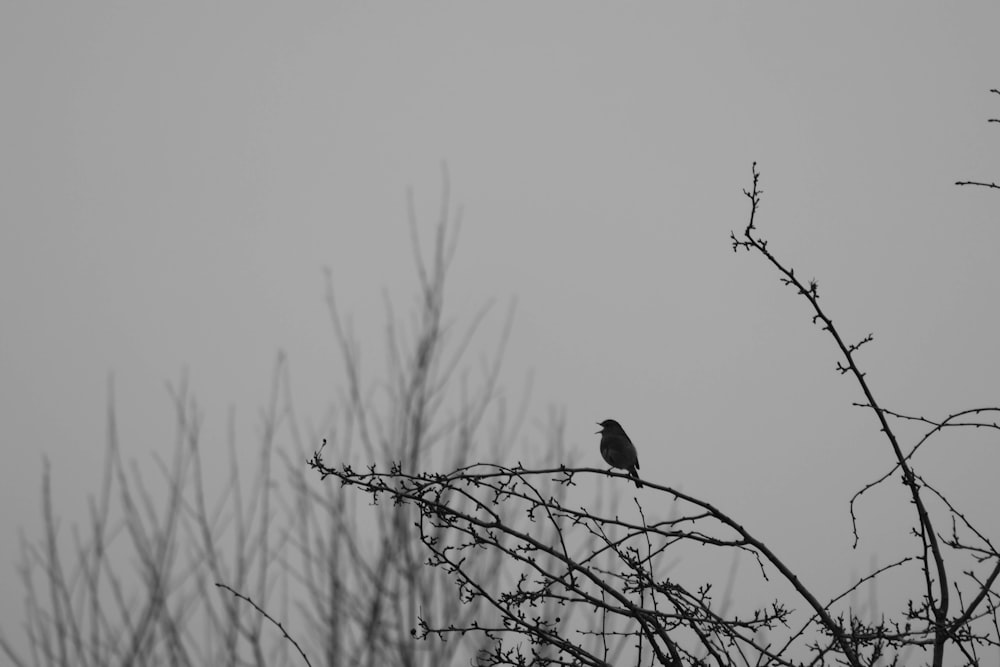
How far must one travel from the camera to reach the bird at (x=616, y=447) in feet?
19.1

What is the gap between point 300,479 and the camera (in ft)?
16.9

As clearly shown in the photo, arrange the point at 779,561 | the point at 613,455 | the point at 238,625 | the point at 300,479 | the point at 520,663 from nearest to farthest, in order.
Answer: the point at 779,561, the point at 520,663, the point at 238,625, the point at 300,479, the point at 613,455

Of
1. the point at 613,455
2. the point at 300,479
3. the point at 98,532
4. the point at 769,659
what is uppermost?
the point at 613,455

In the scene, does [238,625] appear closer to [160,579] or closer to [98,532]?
[160,579]

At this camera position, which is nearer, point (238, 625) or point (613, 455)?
point (238, 625)

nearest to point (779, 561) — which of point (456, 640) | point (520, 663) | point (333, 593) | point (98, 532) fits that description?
point (520, 663)

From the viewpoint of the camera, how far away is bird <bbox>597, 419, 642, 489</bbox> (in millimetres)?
5820

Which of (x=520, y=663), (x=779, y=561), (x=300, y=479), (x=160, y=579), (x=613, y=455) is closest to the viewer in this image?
(x=779, y=561)

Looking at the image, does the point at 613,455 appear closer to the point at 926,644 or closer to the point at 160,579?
the point at 160,579

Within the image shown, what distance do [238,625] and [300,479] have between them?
3.20 feet

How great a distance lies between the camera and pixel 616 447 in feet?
19.1

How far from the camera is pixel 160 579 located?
472cm

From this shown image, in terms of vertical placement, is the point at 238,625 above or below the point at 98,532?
below

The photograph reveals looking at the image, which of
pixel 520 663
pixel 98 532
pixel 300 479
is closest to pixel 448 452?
pixel 300 479
